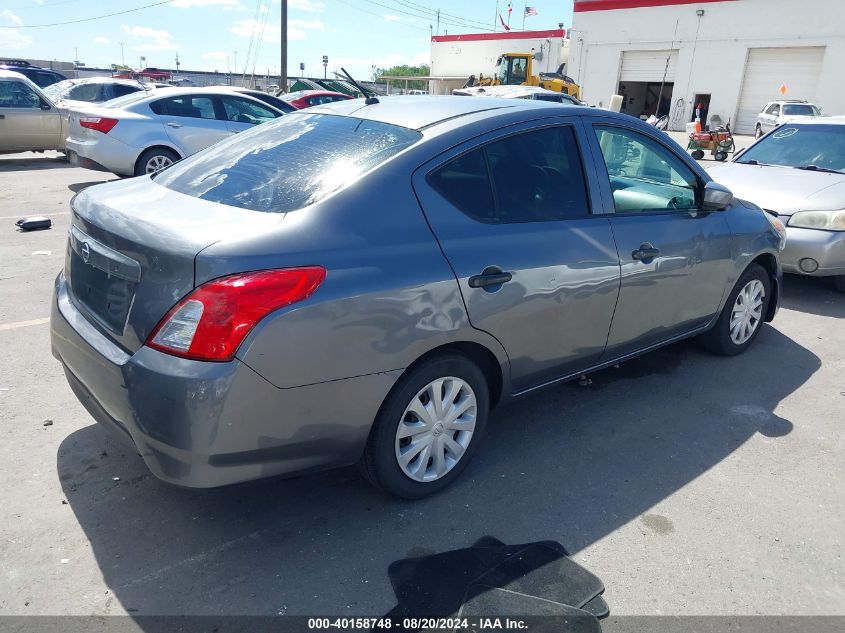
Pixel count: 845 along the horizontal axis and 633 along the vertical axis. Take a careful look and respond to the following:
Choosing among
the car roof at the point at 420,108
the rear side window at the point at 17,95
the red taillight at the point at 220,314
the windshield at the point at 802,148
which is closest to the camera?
the red taillight at the point at 220,314

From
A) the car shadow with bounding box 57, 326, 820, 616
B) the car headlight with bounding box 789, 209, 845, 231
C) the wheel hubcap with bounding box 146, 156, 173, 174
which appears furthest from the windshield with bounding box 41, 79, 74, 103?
the car headlight with bounding box 789, 209, 845, 231

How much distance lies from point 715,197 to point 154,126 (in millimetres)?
8698

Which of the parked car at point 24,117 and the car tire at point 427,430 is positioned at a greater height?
the parked car at point 24,117

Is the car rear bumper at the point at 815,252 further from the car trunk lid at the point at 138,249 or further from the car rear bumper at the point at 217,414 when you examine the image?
the car trunk lid at the point at 138,249

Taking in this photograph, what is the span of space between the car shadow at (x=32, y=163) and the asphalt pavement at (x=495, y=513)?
10.7 meters

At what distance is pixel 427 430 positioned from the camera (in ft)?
9.72

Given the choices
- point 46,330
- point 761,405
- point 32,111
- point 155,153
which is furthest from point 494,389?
point 32,111

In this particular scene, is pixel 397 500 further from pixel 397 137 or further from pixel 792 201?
pixel 792 201

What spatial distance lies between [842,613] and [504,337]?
1.69 meters

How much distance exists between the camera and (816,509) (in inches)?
125

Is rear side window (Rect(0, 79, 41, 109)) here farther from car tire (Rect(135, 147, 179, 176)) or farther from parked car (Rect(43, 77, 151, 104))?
car tire (Rect(135, 147, 179, 176))

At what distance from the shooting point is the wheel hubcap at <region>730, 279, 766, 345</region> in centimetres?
477

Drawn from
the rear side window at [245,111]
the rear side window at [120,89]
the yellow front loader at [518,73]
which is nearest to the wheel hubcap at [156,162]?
the rear side window at [245,111]

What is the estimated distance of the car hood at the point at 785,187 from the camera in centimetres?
631
